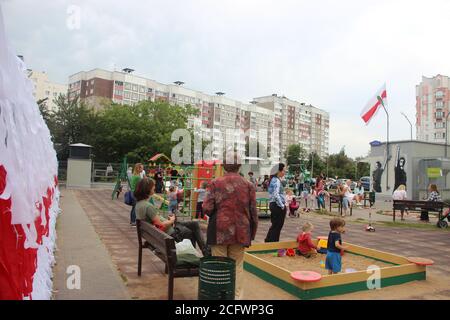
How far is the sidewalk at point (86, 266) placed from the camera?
4.76 metres

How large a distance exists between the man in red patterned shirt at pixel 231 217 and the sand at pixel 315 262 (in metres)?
2.42

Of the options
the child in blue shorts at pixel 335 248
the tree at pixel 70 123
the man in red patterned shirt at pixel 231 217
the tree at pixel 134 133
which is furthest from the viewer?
the tree at pixel 134 133

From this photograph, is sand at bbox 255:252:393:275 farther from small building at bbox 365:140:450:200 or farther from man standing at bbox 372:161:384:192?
man standing at bbox 372:161:384:192

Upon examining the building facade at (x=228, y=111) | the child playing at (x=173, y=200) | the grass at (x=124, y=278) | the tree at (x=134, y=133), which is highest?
the building facade at (x=228, y=111)

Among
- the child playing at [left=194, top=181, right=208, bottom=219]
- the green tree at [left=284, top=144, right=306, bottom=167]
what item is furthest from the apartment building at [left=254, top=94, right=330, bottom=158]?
the child playing at [left=194, top=181, right=208, bottom=219]

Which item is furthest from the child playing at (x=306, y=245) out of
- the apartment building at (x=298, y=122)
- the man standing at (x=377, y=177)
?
the apartment building at (x=298, y=122)

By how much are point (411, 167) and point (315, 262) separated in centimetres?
2499

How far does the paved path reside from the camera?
5.09 metres

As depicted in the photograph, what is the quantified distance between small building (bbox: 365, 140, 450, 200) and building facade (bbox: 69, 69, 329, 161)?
36.8 meters

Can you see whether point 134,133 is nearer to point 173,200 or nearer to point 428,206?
point 173,200

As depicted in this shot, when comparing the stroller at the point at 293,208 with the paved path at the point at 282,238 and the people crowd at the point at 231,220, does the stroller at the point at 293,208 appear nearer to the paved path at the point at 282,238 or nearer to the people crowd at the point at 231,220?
the paved path at the point at 282,238

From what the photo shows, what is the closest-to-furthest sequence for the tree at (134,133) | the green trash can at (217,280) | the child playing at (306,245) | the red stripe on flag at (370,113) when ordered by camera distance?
the green trash can at (217,280), the child playing at (306,245), the red stripe on flag at (370,113), the tree at (134,133)
